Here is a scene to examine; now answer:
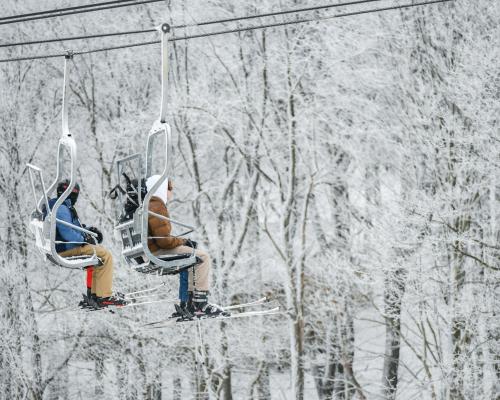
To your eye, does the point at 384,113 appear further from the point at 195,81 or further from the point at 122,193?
the point at 122,193

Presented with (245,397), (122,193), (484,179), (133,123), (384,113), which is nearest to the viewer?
(122,193)

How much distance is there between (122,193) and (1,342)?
1584 centimetres

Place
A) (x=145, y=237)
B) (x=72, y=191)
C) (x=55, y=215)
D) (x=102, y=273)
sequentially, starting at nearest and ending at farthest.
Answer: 1. (x=145, y=237)
2. (x=55, y=215)
3. (x=72, y=191)
4. (x=102, y=273)

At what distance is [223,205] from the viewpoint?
24.8 meters

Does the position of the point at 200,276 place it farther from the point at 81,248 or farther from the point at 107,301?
the point at 81,248

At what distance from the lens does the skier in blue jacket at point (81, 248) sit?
9.12 m

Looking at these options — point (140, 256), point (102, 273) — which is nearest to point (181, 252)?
point (140, 256)

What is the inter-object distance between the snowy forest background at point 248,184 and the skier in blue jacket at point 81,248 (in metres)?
10.2

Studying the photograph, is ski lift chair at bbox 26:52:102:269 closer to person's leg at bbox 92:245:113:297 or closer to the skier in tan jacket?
person's leg at bbox 92:245:113:297

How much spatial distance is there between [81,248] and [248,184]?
16.1 metres

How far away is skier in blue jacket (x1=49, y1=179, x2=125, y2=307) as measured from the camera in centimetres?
912

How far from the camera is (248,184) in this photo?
83.5ft

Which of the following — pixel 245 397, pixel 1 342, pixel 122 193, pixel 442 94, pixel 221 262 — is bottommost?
pixel 245 397

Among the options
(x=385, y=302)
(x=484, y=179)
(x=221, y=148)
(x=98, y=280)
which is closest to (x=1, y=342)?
(x=221, y=148)
